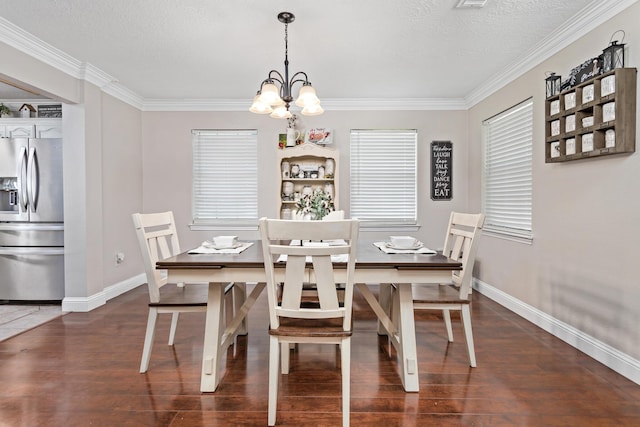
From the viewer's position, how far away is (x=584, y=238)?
274 cm

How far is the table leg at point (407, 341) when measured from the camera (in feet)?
7.10

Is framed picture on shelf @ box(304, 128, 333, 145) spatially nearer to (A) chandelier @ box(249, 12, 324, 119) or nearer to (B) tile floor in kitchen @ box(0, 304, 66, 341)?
(A) chandelier @ box(249, 12, 324, 119)

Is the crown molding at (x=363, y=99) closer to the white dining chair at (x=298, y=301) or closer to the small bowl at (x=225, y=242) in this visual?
the small bowl at (x=225, y=242)

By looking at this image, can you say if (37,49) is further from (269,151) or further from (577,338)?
(577,338)

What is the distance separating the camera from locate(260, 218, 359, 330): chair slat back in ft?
5.60

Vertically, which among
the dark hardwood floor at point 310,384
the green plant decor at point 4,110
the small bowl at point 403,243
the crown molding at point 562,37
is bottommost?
the dark hardwood floor at point 310,384

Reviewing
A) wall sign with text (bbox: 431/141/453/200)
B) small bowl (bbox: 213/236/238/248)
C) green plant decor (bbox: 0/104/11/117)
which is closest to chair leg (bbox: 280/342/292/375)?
small bowl (bbox: 213/236/238/248)

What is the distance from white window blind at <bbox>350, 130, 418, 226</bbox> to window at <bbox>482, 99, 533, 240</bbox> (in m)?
0.94

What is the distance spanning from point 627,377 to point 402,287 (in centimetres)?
154

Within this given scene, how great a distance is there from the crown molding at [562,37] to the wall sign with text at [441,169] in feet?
2.93

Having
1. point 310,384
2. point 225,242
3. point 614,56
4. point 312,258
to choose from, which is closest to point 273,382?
point 310,384

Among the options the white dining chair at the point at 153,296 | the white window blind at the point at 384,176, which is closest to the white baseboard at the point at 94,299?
the white dining chair at the point at 153,296

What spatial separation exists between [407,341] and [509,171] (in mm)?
2582

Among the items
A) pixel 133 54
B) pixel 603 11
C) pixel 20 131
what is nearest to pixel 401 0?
pixel 603 11
